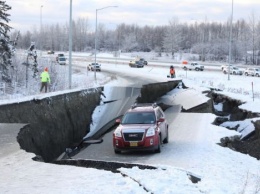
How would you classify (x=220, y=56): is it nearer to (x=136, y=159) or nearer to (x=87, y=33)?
(x=87, y=33)

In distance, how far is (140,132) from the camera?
1781 centimetres

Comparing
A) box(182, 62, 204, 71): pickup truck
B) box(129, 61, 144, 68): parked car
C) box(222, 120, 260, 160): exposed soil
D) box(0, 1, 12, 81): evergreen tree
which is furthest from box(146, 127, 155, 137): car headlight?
box(129, 61, 144, 68): parked car

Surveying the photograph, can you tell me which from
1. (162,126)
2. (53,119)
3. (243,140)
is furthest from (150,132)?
Result: (243,140)

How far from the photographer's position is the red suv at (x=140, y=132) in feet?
58.0

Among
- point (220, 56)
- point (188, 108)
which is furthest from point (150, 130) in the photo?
point (220, 56)

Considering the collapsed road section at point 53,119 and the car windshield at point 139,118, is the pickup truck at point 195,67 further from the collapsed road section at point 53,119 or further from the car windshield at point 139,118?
the car windshield at point 139,118

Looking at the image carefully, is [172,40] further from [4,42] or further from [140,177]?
[140,177]

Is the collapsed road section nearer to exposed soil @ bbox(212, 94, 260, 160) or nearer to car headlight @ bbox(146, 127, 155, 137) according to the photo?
car headlight @ bbox(146, 127, 155, 137)

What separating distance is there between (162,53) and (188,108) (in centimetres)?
11311

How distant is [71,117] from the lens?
2609 cm

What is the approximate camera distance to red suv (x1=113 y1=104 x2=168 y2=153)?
1769cm

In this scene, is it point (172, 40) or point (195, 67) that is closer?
point (195, 67)

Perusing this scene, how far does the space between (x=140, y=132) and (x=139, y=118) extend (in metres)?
1.37

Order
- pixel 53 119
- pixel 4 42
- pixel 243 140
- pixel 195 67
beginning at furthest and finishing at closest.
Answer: pixel 195 67 < pixel 4 42 < pixel 243 140 < pixel 53 119
